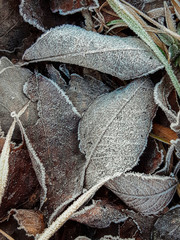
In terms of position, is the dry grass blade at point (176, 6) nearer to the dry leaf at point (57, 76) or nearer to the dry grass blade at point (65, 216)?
the dry leaf at point (57, 76)

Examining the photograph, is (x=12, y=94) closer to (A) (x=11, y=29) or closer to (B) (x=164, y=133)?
(A) (x=11, y=29)

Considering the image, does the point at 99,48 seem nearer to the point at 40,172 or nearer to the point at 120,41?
the point at 120,41

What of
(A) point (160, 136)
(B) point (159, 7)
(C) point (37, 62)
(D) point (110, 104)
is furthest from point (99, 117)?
(B) point (159, 7)

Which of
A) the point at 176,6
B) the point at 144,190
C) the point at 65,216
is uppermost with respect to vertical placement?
the point at 176,6

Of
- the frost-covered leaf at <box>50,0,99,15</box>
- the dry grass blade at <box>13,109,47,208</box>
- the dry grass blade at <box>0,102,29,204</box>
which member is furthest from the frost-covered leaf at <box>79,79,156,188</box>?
the frost-covered leaf at <box>50,0,99,15</box>

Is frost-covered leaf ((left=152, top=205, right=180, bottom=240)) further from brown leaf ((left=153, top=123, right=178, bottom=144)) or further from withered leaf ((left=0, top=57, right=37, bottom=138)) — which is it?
withered leaf ((left=0, top=57, right=37, bottom=138))

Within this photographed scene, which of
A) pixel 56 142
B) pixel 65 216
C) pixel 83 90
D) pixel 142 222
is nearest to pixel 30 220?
pixel 65 216
